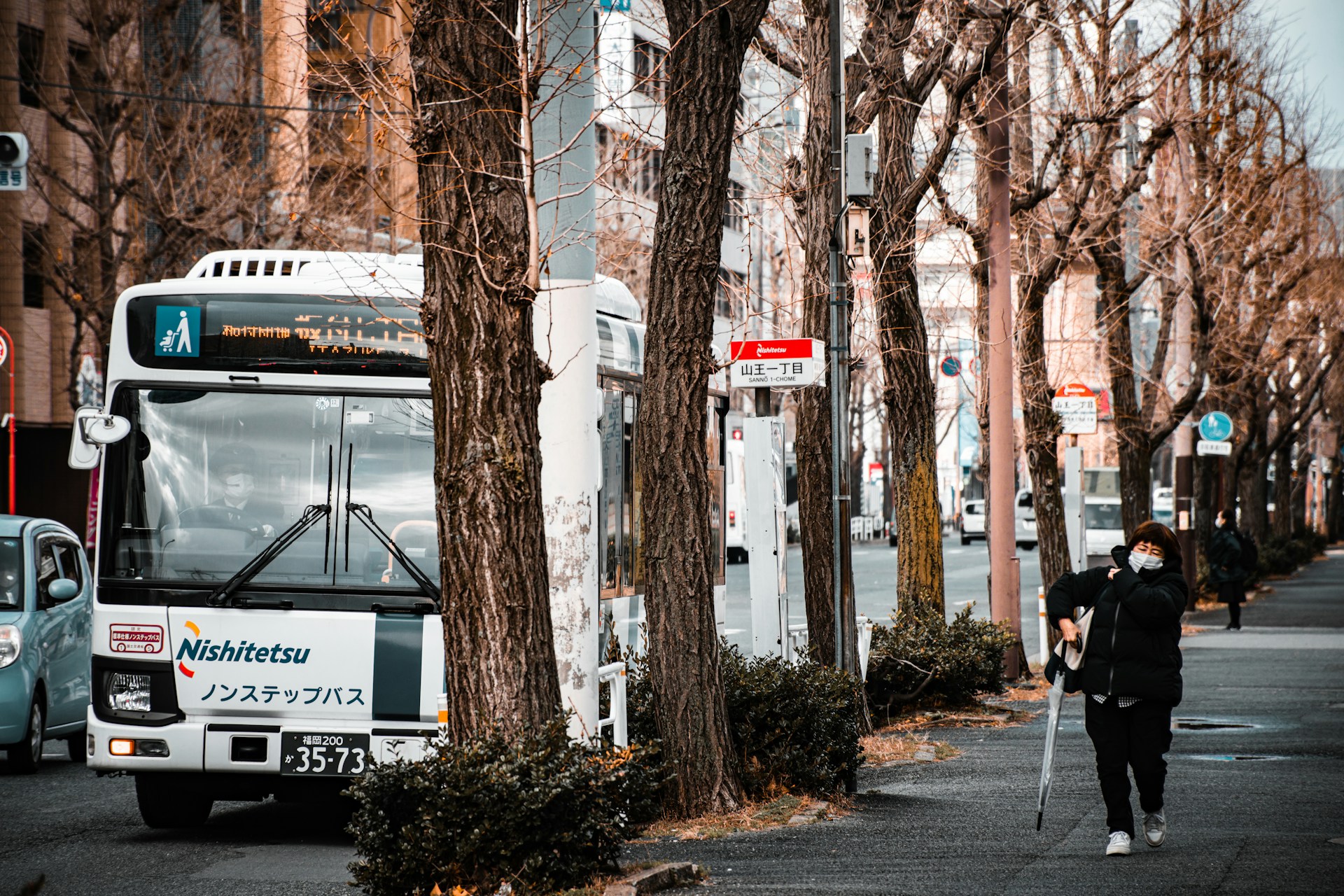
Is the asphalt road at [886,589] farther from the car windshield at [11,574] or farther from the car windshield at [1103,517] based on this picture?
the car windshield at [11,574]

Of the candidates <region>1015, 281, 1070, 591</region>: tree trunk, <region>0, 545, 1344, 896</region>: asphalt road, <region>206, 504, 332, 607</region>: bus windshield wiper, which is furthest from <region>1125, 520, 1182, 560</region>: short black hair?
<region>1015, 281, 1070, 591</region>: tree trunk

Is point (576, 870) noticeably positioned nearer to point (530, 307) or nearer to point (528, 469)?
point (528, 469)

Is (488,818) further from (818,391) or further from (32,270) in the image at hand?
(32,270)

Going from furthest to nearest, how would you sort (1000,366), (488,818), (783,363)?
1. (1000,366)
2. (783,363)
3. (488,818)

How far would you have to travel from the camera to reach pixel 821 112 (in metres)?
12.3

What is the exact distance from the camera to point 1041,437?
20.4 meters

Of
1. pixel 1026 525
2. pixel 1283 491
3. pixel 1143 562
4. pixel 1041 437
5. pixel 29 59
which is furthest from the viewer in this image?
pixel 1026 525

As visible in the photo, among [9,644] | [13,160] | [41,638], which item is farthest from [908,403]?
[13,160]

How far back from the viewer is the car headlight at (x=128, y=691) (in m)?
8.88

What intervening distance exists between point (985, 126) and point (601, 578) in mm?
8630

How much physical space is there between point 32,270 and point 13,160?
14.9 metres

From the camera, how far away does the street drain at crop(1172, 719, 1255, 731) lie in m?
14.4

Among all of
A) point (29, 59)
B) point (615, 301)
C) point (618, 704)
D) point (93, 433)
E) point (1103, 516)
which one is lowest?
point (618, 704)

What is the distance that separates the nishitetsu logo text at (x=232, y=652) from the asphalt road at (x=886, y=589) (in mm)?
9637
